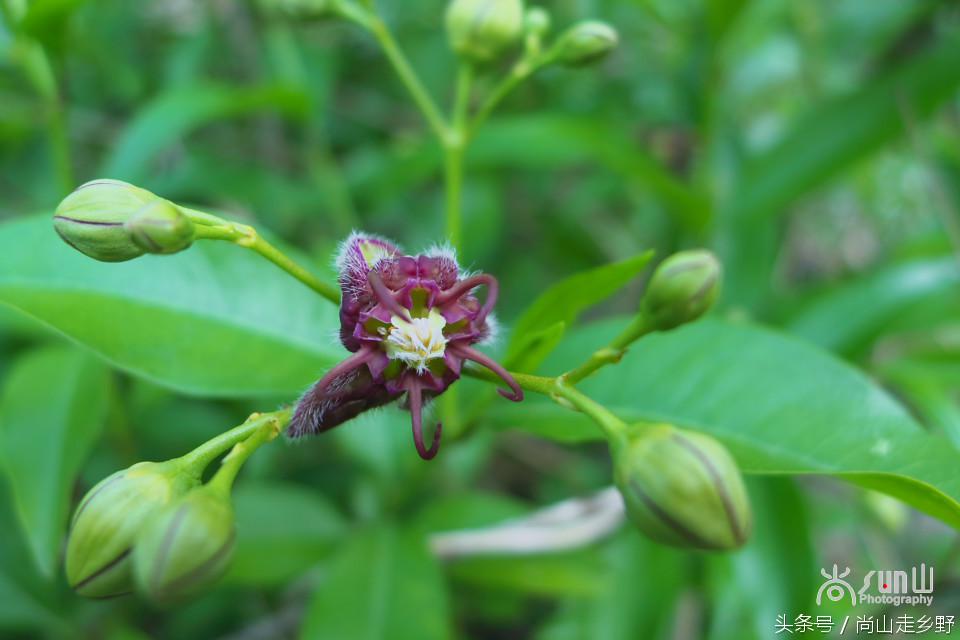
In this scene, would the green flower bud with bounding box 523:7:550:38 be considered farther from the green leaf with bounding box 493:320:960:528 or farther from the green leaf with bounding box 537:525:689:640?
the green leaf with bounding box 537:525:689:640

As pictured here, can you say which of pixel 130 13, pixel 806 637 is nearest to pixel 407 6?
pixel 130 13

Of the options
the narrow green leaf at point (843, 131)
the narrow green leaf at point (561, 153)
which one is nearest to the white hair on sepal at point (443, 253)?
the narrow green leaf at point (561, 153)

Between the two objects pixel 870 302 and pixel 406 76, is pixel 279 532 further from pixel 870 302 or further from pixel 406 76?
pixel 870 302

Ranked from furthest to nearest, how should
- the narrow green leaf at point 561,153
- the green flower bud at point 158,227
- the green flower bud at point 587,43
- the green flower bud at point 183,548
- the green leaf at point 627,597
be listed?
1. the narrow green leaf at point 561,153
2. the green leaf at point 627,597
3. the green flower bud at point 587,43
4. the green flower bud at point 158,227
5. the green flower bud at point 183,548

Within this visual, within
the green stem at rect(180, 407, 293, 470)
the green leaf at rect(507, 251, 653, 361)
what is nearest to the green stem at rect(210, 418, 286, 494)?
the green stem at rect(180, 407, 293, 470)

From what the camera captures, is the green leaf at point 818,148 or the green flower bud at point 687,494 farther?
the green leaf at point 818,148

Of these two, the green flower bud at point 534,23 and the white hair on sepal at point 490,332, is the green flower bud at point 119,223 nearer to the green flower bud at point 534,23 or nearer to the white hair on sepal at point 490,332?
the white hair on sepal at point 490,332

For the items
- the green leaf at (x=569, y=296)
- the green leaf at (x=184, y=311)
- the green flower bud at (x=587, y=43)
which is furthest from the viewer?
the green flower bud at (x=587, y=43)

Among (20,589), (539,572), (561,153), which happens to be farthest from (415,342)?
(20,589)
